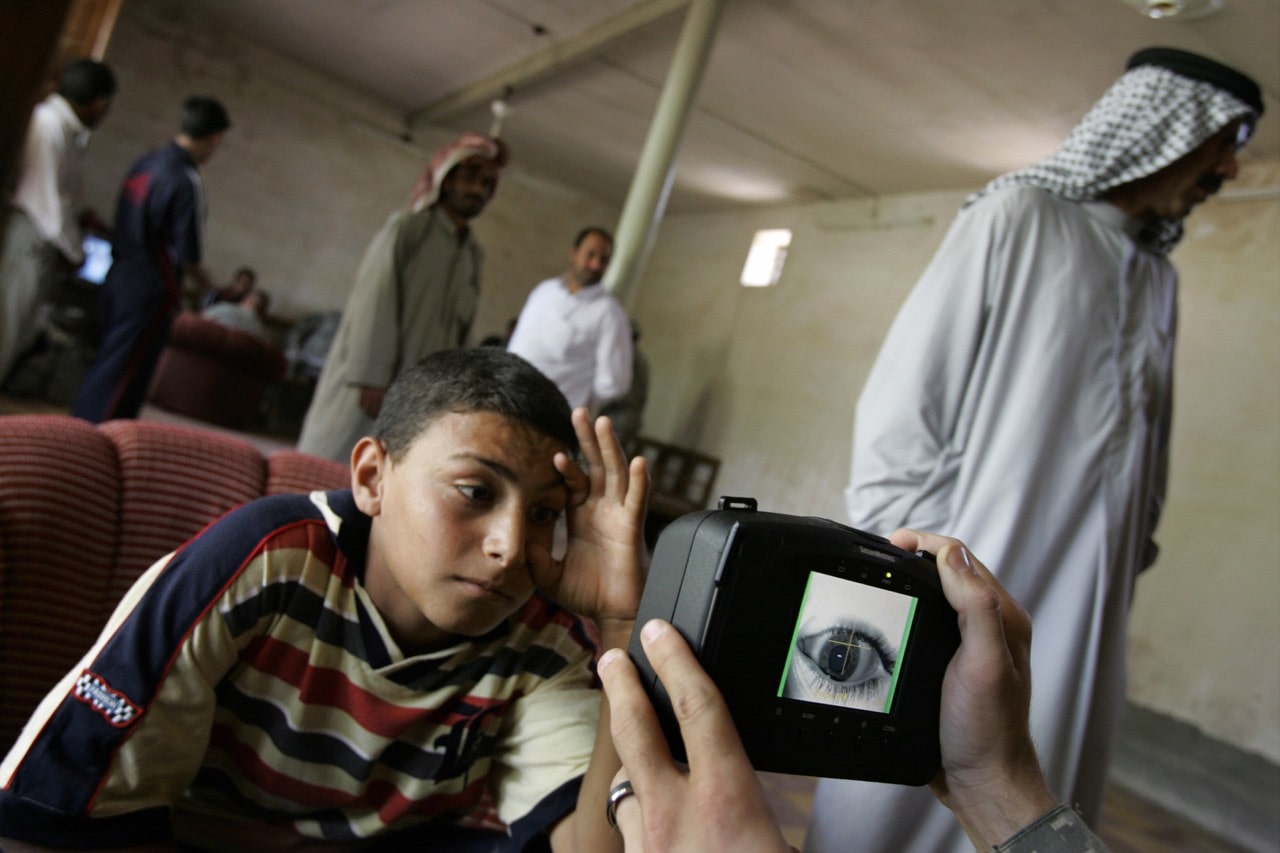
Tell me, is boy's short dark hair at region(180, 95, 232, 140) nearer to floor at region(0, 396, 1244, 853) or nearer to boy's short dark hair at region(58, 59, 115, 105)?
boy's short dark hair at region(58, 59, 115, 105)

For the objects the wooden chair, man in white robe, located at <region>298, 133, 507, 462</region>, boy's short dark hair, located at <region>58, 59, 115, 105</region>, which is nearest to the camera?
man in white robe, located at <region>298, 133, 507, 462</region>

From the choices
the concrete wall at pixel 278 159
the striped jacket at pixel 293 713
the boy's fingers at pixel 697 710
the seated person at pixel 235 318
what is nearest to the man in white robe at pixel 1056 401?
A: the striped jacket at pixel 293 713

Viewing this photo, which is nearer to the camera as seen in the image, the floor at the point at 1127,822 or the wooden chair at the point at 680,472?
the floor at the point at 1127,822

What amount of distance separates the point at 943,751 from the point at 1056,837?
94mm

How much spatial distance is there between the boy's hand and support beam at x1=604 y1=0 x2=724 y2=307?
3.57 meters

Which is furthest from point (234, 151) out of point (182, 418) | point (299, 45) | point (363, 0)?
point (182, 418)

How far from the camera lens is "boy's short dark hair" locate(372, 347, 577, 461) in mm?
1022

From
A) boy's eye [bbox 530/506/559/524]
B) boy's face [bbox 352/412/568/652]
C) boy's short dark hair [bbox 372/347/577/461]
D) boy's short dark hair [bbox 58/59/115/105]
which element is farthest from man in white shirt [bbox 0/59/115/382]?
boy's eye [bbox 530/506/559/524]

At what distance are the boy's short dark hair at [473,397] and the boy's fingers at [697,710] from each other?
523 mm

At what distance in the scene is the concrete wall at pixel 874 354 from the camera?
2844 millimetres

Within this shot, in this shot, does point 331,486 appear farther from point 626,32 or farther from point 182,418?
point 182,418

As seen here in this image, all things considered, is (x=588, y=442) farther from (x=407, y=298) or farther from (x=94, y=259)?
(x=94, y=259)

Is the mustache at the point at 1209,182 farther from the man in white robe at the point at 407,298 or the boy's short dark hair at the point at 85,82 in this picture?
the boy's short dark hair at the point at 85,82

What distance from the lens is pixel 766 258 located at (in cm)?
806
